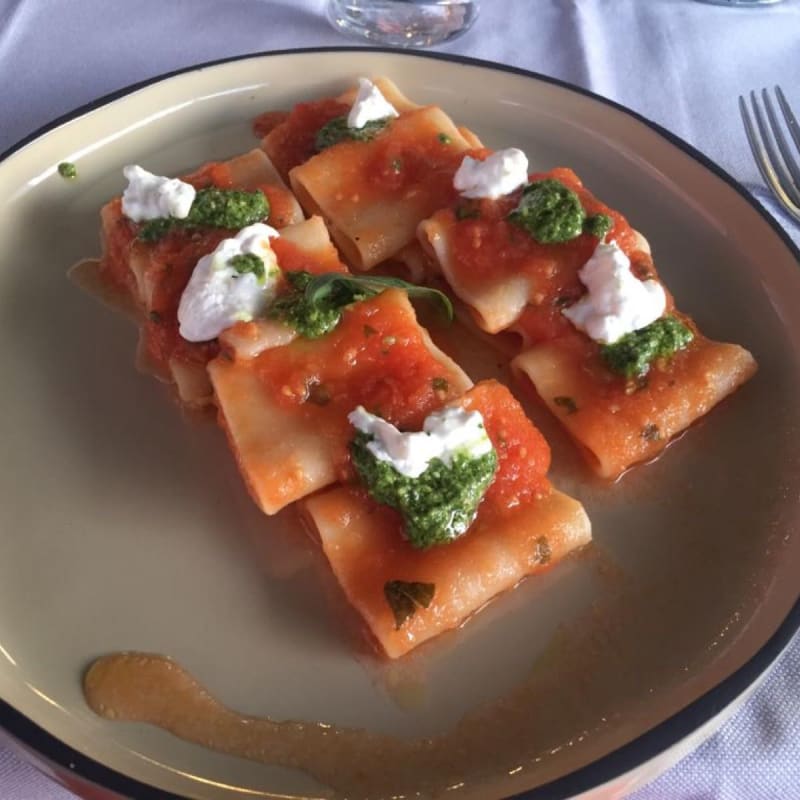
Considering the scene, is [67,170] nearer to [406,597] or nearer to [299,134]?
[299,134]

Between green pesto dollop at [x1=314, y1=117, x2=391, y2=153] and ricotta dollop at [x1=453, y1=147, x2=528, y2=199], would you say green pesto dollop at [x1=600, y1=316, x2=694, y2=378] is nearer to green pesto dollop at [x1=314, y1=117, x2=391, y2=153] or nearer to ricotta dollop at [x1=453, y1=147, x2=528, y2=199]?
ricotta dollop at [x1=453, y1=147, x2=528, y2=199]

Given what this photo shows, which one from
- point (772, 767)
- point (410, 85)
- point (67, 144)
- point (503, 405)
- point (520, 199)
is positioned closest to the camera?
point (772, 767)

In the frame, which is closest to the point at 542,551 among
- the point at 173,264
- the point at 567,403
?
the point at 567,403

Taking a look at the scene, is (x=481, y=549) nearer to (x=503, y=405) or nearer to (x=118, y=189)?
(x=503, y=405)

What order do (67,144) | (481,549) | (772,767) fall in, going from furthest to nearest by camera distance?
(67,144) → (481,549) → (772,767)

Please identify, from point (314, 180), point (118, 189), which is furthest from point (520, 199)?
point (118, 189)

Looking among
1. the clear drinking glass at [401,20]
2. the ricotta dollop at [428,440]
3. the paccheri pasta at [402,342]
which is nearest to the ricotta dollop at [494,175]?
the paccheri pasta at [402,342]
